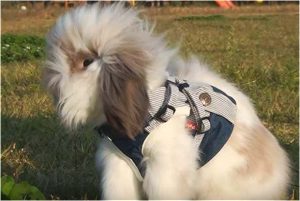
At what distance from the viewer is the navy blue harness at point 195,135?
3.13 meters

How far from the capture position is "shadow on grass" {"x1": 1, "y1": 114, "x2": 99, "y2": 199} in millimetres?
4117

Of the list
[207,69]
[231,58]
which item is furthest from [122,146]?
[231,58]

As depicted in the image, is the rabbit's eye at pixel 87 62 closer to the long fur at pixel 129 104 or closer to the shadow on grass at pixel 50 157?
the long fur at pixel 129 104

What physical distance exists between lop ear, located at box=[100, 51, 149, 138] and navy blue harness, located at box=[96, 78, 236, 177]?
64mm

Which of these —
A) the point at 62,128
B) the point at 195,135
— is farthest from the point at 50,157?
the point at 195,135

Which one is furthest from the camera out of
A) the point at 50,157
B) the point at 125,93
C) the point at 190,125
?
the point at 50,157

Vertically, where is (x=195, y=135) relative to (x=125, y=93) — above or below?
below

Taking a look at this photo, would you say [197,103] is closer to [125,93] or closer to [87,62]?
[125,93]

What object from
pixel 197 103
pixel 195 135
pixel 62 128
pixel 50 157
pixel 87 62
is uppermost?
pixel 87 62

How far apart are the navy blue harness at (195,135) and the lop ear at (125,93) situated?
0.06 m

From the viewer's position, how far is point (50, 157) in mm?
4715

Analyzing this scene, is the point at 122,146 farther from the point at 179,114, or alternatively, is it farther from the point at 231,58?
the point at 231,58

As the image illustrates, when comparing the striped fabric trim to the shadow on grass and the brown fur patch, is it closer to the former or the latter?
the brown fur patch

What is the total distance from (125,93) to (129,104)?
57mm
